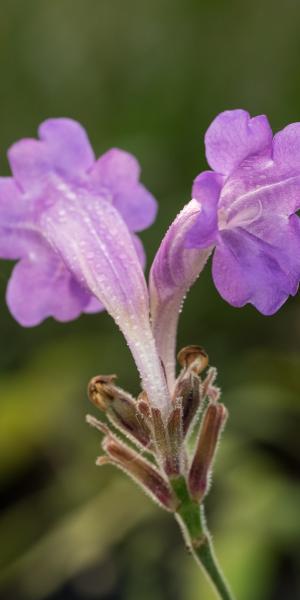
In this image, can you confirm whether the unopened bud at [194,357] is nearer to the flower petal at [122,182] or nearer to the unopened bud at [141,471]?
the unopened bud at [141,471]

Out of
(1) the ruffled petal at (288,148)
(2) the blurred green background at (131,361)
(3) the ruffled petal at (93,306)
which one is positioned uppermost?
(1) the ruffled petal at (288,148)

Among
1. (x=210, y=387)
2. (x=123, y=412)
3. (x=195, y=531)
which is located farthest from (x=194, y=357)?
(x=195, y=531)

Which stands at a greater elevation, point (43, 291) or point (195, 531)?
point (43, 291)

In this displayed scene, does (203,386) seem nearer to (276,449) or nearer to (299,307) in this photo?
(276,449)

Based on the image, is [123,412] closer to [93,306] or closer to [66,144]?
[93,306]

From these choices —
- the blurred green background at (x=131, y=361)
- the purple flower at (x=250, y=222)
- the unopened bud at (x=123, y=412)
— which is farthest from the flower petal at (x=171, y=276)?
the blurred green background at (x=131, y=361)
